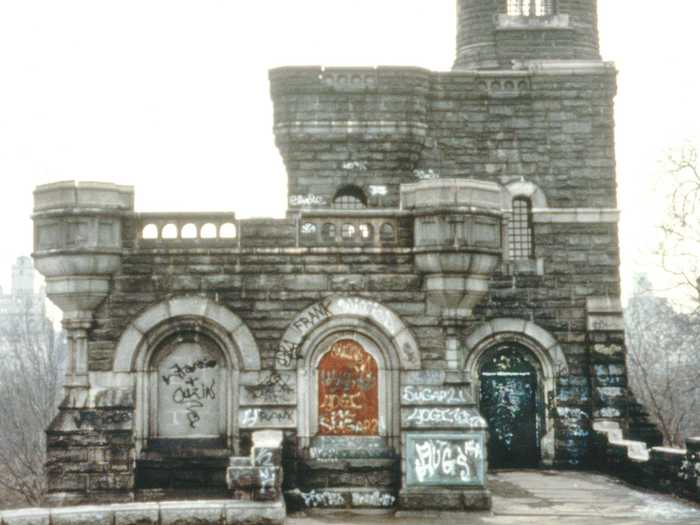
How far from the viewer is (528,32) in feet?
77.8

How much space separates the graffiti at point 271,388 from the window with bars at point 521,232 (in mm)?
7422

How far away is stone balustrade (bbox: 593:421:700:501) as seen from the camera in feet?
53.8

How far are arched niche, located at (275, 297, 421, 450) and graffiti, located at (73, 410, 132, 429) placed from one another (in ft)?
8.05

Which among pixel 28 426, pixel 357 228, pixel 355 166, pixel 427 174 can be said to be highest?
pixel 355 166

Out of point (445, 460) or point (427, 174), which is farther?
point (427, 174)

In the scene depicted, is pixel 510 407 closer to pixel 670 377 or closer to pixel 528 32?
pixel 528 32

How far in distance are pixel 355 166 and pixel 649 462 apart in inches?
324

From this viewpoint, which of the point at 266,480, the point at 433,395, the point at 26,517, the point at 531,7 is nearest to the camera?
the point at 26,517

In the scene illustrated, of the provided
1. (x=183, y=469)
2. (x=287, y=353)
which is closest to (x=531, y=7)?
(x=287, y=353)

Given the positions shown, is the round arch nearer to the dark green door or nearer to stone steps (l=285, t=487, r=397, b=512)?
stone steps (l=285, t=487, r=397, b=512)

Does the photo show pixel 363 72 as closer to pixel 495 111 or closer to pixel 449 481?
pixel 495 111

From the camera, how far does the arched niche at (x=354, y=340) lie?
1603 centimetres

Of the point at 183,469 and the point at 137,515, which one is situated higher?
the point at 183,469

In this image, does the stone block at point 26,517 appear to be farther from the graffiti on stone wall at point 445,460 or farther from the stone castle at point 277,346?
the graffiti on stone wall at point 445,460
